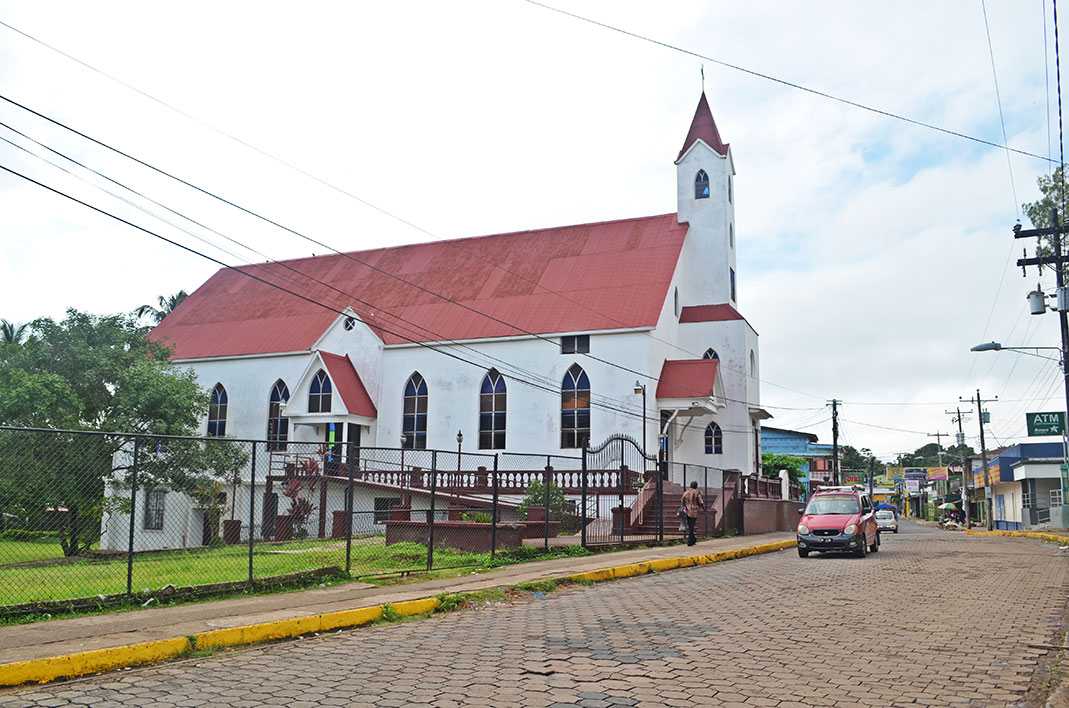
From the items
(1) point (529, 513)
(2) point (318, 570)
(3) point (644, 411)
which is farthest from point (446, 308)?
(2) point (318, 570)

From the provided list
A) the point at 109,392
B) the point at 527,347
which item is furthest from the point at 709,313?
the point at 109,392

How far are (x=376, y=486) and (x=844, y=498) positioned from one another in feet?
47.6

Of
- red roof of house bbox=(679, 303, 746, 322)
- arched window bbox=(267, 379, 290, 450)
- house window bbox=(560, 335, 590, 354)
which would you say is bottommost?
arched window bbox=(267, 379, 290, 450)

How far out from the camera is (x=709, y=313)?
41719mm

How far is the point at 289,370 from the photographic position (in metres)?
43.0

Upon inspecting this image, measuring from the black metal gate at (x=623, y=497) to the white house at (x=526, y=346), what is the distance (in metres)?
2.90

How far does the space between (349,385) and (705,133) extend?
2260 cm

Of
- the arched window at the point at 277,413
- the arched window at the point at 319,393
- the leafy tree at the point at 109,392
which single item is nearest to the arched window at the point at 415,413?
the arched window at the point at 319,393

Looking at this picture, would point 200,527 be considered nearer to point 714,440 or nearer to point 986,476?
point 714,440

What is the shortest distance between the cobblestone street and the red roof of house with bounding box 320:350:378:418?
87.6 ft

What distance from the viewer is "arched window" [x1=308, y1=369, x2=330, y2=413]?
39625 millimetres

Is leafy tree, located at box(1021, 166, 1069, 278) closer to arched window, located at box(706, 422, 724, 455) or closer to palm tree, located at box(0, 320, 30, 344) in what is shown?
arched window, located at box(706, 422, 724, 455)

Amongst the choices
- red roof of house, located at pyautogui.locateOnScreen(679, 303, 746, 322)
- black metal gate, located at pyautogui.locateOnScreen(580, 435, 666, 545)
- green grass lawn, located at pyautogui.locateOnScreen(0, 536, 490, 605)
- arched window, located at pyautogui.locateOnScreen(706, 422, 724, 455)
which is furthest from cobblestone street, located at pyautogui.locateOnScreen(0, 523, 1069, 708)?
red roof of house, located at pyautogui.locateOnScreen(679, 303, 746, 322)

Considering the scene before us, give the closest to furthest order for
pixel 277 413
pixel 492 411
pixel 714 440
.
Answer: pixel 492 411 < pixel 714 440 < pixel 277 413
